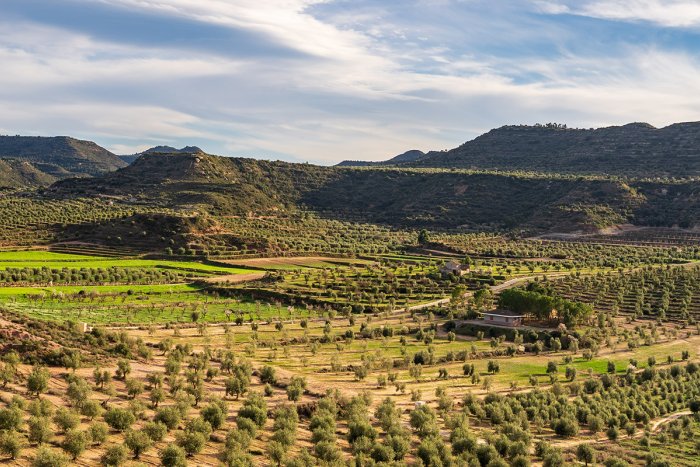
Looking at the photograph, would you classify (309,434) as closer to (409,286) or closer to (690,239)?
(409,286)

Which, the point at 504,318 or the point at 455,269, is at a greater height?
the point at 455,269

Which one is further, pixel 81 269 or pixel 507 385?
pixel 81 269

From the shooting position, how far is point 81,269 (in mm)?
103438

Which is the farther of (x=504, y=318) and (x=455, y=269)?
(x=455, y=269)

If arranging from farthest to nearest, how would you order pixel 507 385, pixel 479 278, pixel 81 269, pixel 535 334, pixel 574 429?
pixel 479 278
pixel 81 269
pixel 535 334
pixel 507 385
pixel 574 429

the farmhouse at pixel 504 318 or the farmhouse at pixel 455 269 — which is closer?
the farmhouse at pixel 504 318

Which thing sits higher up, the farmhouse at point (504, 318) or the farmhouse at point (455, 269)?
the farmhouse at point (455, 269)

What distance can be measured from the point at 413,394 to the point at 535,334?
31221mm

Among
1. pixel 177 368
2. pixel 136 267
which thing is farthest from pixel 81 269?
pixel 177 368

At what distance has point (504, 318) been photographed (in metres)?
84.7

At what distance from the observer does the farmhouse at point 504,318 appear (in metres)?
84.2

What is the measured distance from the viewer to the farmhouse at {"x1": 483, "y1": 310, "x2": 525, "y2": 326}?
8419cm

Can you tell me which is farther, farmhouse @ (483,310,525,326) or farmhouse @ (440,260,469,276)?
farmhouse @ (440,260,469,276)

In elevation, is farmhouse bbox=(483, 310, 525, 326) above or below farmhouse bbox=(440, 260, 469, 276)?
below
